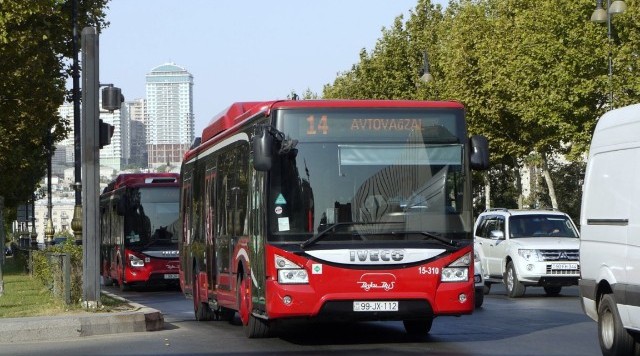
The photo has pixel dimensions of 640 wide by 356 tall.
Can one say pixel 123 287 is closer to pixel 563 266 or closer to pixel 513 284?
pixel 513 284

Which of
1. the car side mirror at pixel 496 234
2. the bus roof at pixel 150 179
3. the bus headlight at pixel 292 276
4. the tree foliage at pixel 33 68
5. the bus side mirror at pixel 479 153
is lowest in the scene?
the bus headlight at pixel 292 276

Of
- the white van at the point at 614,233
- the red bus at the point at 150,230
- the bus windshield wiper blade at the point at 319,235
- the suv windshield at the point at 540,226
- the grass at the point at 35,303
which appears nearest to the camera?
the white van at the point at 614,233

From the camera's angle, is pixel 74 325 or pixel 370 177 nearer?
pixel 370 177

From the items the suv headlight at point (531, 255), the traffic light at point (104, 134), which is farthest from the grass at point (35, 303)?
the suv headlight at point (531, 255)

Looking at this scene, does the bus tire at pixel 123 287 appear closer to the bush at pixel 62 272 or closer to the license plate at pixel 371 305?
the bush at pixel 62 272

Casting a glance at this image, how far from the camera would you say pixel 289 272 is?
15414mm

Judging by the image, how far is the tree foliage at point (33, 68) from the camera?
38.5 meters

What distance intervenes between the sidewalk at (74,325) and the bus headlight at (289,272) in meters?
3.69

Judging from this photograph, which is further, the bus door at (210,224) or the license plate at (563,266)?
the license plate at (563,266)

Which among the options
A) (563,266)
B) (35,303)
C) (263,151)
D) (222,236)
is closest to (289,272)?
(263,151)

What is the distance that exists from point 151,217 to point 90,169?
15966 millimetres

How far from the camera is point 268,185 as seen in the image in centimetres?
1561

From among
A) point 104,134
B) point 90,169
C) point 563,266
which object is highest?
point 104,134

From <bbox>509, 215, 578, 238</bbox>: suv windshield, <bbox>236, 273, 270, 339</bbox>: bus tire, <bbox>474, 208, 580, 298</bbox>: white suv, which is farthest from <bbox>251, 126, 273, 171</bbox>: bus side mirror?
<bbox>509, 215, 578, 238</bbox>: suv windshield
